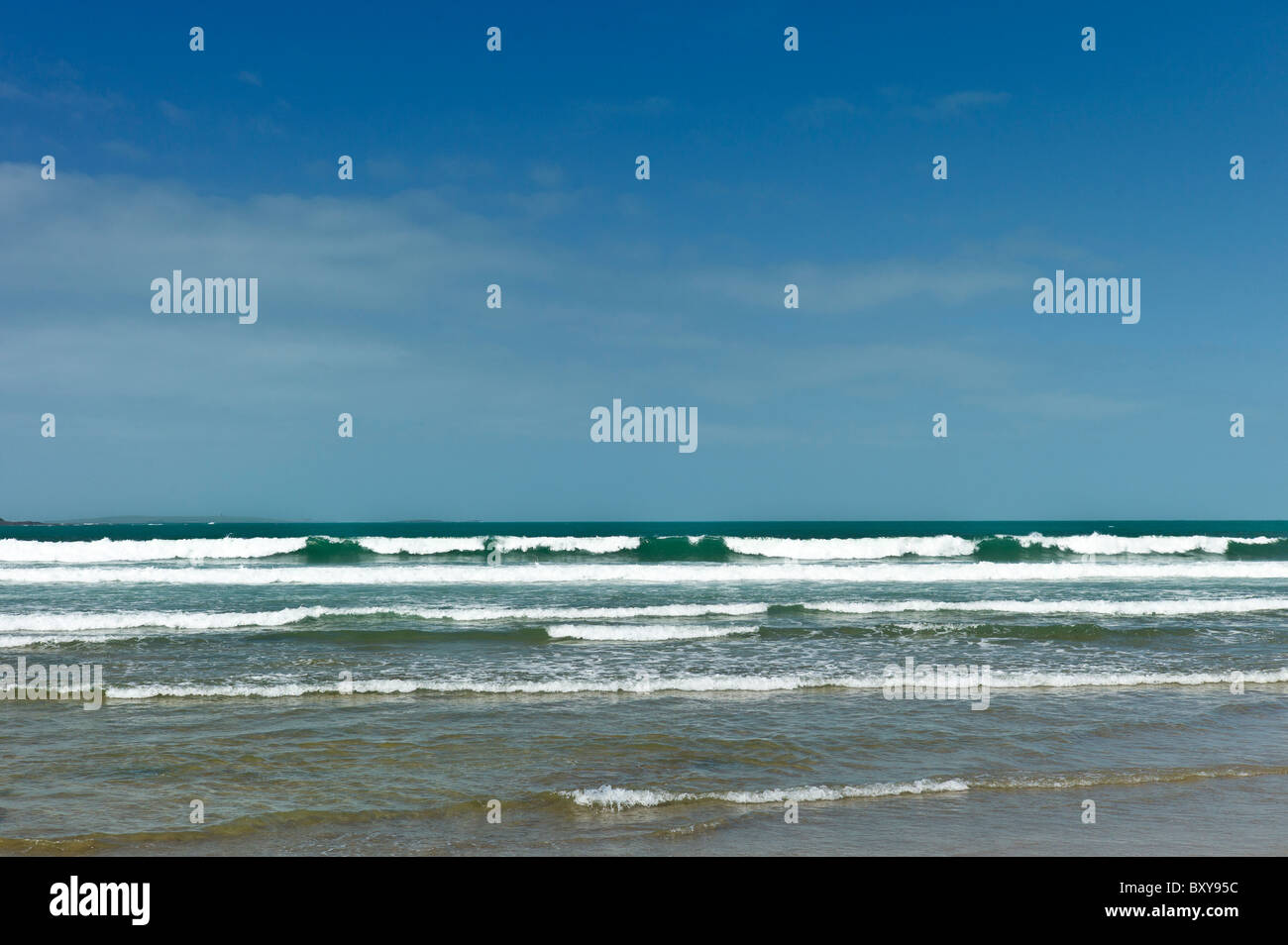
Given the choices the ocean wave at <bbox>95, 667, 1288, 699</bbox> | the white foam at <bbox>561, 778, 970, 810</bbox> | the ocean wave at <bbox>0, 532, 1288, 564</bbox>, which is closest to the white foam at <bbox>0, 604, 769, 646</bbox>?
the ocean wave at <bbox>95, 667, 1288, 699</bbox>

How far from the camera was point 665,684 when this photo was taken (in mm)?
11148

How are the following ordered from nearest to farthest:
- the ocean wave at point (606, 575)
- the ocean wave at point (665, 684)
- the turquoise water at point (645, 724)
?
the turquoise water at point (645, 724) → the ocean wave at point (665, 684) → the ocean wave at point (606, 575)

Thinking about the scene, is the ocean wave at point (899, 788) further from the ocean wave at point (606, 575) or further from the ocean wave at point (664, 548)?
the ocean wave at point (664, 548)

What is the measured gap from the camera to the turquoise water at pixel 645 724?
607 centimetres

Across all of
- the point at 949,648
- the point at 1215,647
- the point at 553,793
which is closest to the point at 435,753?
the point at 553,793

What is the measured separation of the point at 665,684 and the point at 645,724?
2.08m

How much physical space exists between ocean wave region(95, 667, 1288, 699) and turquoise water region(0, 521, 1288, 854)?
52mm

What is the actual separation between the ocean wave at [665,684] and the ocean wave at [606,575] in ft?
47.0

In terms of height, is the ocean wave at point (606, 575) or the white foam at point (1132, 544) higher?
the ocean wave at point (606, 575)

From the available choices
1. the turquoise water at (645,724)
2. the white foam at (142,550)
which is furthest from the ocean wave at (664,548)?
the turquoise water at (645,724)

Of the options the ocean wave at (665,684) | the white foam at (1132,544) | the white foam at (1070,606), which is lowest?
the white foam at (1132,544)

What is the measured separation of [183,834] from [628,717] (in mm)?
4729

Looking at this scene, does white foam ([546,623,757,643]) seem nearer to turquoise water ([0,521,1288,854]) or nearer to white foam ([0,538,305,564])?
turquoise water ([0,521,1288,854])

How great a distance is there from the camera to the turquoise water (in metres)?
6.07
